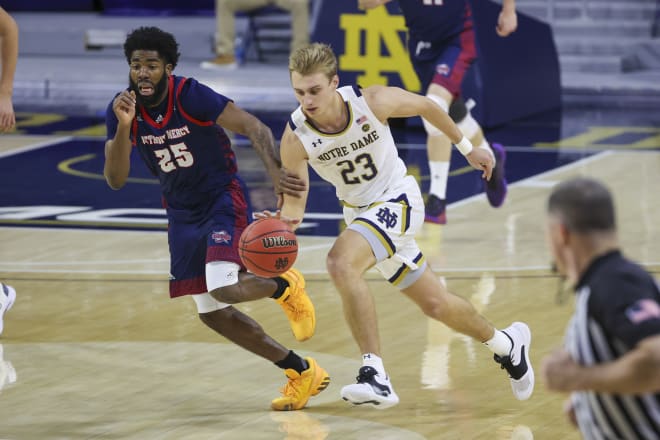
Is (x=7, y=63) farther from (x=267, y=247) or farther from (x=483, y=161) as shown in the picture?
(x=483, y=161)

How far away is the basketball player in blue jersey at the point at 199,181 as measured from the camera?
5668 mm

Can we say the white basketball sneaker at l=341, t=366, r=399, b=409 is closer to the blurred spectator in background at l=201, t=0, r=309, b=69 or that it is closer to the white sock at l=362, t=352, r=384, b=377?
the white sock at l=362, t=352, r=384, b=377

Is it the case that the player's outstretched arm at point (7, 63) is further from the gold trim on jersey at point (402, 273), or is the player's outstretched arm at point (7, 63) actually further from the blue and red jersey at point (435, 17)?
the blue and red jersey at point (435, 17)

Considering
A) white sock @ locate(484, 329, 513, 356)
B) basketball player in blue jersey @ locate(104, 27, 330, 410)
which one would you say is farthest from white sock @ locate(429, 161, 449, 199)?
white sock @ locate(484, 329, 513, 356)

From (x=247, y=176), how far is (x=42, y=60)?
8.41m

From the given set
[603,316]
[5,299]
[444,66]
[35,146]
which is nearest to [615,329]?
[603,316]

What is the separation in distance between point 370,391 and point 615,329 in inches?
89.2

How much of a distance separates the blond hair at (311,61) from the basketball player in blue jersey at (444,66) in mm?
3953

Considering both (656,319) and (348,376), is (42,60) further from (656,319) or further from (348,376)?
(656,319)

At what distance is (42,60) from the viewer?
1922 cm

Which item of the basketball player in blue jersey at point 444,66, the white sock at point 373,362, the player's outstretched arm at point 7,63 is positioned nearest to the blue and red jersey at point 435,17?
the basketball player in blue jersey at point 444,66

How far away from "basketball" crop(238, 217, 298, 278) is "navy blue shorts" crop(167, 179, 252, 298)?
0.12 m

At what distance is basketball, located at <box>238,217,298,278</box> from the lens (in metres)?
5.53

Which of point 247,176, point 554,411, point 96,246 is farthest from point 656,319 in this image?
point 247,176
